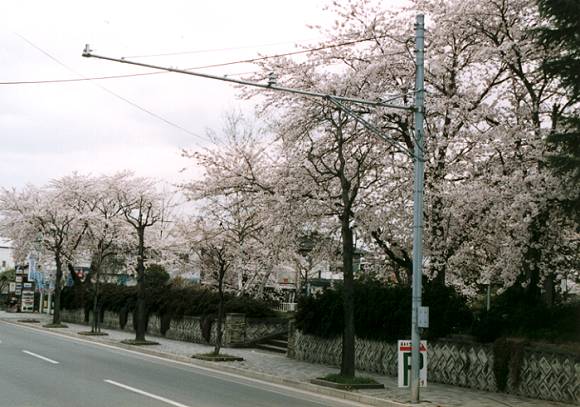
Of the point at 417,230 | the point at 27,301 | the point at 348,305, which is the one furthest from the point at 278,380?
the point at 27,301

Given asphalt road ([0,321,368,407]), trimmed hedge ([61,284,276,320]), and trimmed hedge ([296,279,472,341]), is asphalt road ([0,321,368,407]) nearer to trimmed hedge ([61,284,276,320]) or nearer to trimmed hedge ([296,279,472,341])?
trimmed hedge ([296,279,472,341])

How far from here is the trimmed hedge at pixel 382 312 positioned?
20391 millimetres

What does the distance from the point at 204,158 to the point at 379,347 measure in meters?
9.53

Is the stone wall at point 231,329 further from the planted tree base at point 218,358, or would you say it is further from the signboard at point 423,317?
the signboard at point 423,317

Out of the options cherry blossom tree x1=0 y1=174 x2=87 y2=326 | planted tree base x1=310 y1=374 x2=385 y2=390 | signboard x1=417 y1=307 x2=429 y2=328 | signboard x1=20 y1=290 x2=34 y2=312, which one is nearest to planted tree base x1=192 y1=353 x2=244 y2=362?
planted tree base x1=310 y1=374 x2=385 y2=390

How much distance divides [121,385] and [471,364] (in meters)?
8.87

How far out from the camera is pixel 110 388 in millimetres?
15188

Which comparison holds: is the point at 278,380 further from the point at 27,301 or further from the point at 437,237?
the point at 27,301

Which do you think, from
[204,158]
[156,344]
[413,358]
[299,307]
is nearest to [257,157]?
[204,158]

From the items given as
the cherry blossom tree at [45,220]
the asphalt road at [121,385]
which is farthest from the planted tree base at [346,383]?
the cherry blossom tree at [45,220]

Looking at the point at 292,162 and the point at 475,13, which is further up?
the point at 475,13

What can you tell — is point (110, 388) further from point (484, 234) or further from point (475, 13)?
point (475, 13)

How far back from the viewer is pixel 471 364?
18875 millimetres

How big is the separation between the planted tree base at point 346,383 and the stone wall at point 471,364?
2.45 m
